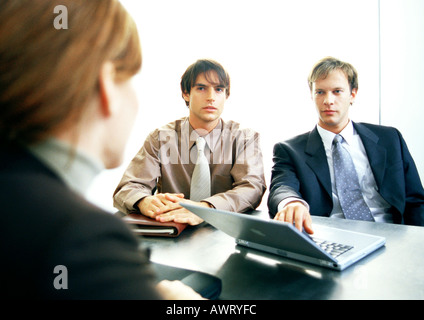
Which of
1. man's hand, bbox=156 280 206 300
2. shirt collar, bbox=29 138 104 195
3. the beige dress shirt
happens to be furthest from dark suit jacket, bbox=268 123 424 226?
shirt collar, bbox=29 138 104 195

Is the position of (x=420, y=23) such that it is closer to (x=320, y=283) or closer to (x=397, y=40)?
(x=397, y=40)

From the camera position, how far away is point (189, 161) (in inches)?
74.0

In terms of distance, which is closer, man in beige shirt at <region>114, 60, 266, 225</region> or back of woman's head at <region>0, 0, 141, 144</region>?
back of woman's head at <region>0, 0, 141, 144</region>

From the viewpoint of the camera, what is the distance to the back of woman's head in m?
0.40

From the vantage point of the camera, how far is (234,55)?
3047 mm

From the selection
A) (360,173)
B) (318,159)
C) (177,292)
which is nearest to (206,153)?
(318,159)

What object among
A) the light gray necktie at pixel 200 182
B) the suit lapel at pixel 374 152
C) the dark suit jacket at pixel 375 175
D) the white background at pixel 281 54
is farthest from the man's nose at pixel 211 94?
the white background at pixel 281 54

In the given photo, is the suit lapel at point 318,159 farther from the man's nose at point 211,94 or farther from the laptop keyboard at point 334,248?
the laptop keyboard at point 334,248

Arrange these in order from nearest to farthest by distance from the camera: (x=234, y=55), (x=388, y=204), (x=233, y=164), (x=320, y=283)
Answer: (x=320, y=283) < (x=388, y=204) < (x=233, y=164) < (x=234, y=55)

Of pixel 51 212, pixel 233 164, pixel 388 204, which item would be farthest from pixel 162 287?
pixel 388 204

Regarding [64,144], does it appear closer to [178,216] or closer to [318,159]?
[178,216]

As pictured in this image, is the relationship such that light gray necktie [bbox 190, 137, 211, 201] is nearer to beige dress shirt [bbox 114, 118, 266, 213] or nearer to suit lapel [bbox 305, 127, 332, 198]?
beige dress shirt [bbox 114, 118, 266, 213]

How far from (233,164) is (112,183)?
1753mm
